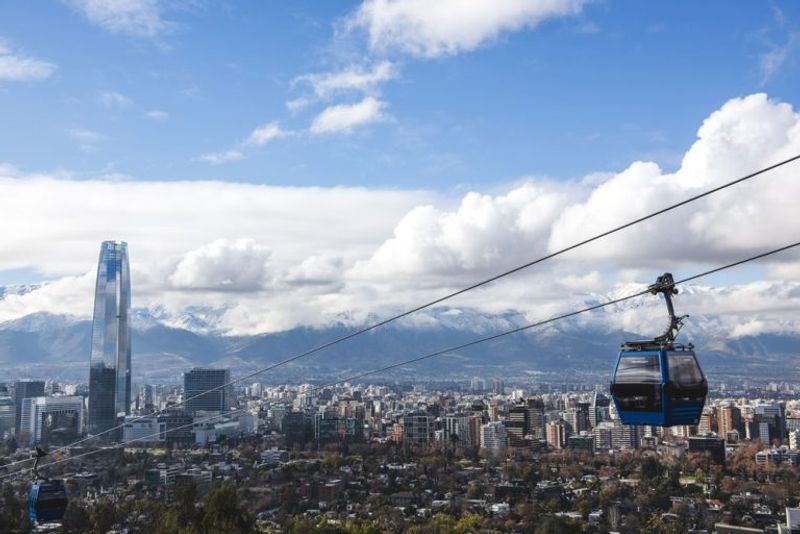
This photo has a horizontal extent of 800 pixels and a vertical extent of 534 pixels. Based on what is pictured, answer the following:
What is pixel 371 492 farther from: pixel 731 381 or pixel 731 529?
pixel 731 381

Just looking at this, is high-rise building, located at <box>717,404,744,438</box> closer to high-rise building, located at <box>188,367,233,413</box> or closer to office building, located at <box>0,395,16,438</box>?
high-rise building, located at <box>188,367,233,413</box>

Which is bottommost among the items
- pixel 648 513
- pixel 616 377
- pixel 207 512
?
pixel 648 513

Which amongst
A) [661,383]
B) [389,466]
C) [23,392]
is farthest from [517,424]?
[661,383]

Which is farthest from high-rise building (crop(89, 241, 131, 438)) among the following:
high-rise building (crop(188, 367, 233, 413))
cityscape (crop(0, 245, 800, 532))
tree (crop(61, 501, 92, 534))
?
tree (crop(61, 501, 92, 534))

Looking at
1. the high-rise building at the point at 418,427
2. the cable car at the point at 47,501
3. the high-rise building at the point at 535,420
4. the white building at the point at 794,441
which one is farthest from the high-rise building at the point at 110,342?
the cable car at the point at 47,501

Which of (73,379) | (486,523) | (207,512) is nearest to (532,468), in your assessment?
(486,523)

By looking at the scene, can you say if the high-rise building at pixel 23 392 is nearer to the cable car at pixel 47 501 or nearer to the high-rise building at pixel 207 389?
the high-rise building at pixel 207 389
